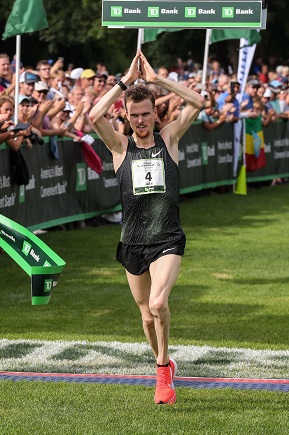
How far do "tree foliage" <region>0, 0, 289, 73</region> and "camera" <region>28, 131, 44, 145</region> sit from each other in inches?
1290

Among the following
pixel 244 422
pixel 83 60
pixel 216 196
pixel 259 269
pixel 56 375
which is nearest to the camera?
pixel 244 422

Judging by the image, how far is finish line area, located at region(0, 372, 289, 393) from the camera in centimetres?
870

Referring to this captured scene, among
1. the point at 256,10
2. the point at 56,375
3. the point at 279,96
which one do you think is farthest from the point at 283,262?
the point at 279,96

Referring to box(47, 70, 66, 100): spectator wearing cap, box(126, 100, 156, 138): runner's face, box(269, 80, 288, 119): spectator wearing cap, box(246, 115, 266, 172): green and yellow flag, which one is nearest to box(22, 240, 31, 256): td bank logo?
box(126, 100, 156, 138): runner's face

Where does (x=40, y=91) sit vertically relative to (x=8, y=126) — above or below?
above

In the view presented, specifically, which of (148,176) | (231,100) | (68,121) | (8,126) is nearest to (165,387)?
(148,176)

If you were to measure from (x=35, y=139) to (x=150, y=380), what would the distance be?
7.94 metres

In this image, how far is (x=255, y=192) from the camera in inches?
1030

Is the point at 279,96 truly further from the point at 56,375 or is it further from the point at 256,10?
the point at 56,375

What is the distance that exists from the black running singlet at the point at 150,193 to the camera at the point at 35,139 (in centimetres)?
766

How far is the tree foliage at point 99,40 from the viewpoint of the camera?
1969 inches

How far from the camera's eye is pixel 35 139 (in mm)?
16281

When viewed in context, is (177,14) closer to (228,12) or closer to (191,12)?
(191,12)

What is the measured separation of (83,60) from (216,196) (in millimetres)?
31558
